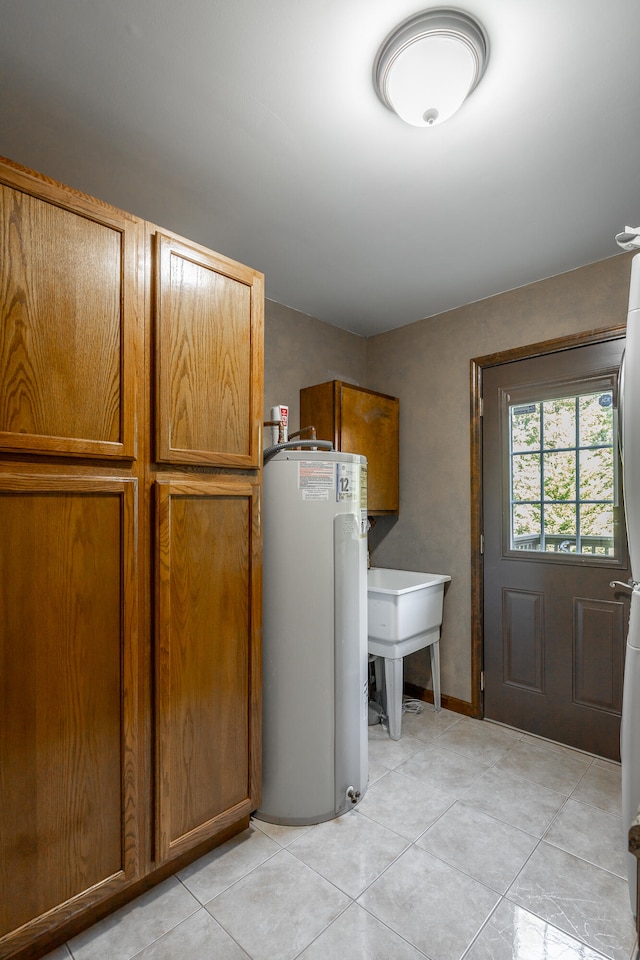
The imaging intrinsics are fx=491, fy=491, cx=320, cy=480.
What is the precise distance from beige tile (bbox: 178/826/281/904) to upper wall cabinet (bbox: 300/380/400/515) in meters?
1.78

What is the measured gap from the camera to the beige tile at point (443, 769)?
2.25m

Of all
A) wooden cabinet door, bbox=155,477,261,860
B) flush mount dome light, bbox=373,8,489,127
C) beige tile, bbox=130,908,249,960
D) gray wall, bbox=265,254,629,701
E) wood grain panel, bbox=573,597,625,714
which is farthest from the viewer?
gray wall, bbox=265,254,629,701

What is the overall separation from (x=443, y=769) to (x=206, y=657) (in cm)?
145

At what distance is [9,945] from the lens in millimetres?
1257

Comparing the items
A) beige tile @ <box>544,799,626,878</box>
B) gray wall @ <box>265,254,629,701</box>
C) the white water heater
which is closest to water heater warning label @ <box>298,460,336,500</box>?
the white water heater

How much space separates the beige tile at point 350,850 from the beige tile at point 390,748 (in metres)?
0.47

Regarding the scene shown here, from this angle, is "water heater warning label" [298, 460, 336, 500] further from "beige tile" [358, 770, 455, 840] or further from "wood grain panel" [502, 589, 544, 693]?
"wood grain panel" [502, 589, 544, 693]

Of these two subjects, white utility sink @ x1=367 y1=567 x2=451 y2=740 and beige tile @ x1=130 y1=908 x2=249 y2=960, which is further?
white utility sink @ x1=367 y1=567 x2=451 y2=740

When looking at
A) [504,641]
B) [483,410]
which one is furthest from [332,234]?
[504,641]

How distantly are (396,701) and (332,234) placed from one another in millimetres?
2390

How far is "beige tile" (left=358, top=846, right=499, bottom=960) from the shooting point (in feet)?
4.73

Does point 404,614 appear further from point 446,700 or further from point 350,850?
point 350,850

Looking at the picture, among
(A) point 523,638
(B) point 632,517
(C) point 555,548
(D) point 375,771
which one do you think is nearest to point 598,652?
(A) point 523,638

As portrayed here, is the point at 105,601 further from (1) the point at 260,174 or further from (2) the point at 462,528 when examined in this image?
(2) the point at 462,528
